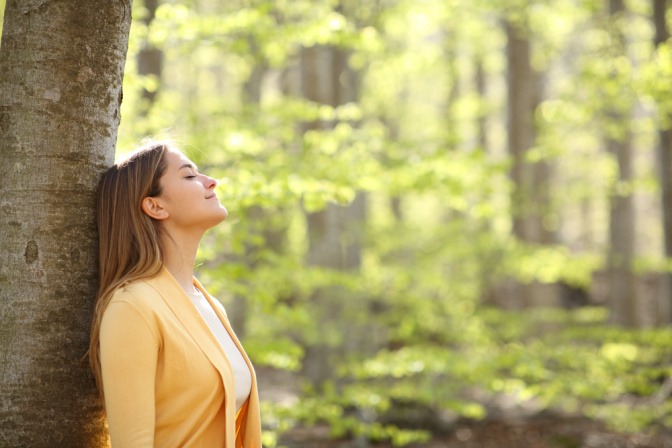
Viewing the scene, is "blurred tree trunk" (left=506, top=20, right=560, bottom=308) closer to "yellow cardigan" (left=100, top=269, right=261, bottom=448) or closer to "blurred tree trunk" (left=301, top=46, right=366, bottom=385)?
"blurred tree trunk" (left=301, top=46, right=366, bottom=385)

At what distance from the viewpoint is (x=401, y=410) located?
10.3m

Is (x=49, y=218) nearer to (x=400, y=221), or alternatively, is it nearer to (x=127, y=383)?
(x=127, y=383)

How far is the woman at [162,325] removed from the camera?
80.5 inches

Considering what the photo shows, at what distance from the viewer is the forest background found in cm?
557

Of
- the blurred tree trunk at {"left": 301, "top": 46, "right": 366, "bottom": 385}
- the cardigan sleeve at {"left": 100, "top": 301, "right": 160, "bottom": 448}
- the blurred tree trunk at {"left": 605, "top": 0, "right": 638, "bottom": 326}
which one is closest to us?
the cardigan sleeve at {"left": 100, "top": 301, "right": 160, "bottom": 448}

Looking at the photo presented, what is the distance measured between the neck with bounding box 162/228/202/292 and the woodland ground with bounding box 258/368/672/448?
24.0ft

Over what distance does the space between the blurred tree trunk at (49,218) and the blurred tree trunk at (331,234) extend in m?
7.18

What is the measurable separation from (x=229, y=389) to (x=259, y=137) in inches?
169

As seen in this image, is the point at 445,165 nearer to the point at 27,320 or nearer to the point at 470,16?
the point at 27,320

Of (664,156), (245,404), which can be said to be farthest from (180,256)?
(664,156)

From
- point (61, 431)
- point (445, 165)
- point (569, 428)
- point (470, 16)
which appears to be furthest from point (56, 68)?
point (470, 16)

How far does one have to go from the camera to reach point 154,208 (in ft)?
7.72

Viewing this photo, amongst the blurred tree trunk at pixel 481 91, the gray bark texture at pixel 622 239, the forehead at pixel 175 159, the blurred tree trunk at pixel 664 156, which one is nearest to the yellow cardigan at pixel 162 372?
the forehead at pixel 175 159

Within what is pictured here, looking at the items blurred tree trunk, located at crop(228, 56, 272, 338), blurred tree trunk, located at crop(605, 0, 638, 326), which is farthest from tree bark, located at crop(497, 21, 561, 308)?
blurred tree trunk, located at crop(228, 56, 272, 338)
